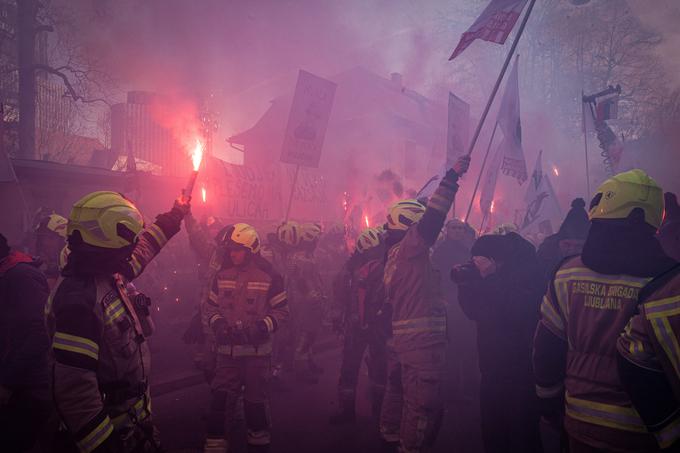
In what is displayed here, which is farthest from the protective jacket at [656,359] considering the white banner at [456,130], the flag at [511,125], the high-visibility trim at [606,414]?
the white banner at [456,130]

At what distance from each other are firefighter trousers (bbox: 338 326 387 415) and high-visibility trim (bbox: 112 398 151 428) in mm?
2986

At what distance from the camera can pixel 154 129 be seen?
36.4 metres

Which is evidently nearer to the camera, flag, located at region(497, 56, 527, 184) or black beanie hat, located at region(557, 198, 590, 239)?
black beanie hat, located at region(557, 198, 590, 239)

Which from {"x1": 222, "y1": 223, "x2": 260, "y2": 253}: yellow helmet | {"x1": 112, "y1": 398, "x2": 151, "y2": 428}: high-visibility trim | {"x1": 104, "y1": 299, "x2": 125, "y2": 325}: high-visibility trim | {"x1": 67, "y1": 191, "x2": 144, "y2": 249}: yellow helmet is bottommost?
{"x1": 112, "y1": 398, "x2": 151, "y2": 428}: high-visibility trim

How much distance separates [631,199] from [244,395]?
3.57 m

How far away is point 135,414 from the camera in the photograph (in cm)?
277

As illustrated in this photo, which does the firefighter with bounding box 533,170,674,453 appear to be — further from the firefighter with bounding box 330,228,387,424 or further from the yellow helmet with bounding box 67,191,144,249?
the firefighter with bounding box 330,228,387,424

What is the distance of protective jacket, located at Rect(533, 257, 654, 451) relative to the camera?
230 cm

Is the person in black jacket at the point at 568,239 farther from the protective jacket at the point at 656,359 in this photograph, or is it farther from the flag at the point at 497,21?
the protective jacket at the point at 656,359

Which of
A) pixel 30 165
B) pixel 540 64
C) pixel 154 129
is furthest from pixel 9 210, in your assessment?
pixel 540 64

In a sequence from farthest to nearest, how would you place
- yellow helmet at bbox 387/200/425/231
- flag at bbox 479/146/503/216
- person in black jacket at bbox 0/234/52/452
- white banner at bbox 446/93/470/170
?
flag at bbox 479/146/503/216 < white banner at bbox 446/93/470/170 < yellow helmet at bbox 387/200/425/231 < person in black jacket at bbox 0/234/52/452

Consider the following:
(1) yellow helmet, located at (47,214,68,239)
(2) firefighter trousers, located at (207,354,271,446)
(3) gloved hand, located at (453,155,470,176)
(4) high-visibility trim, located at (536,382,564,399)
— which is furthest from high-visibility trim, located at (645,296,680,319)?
(1) yellow helmet, located at (47,214,68,239)

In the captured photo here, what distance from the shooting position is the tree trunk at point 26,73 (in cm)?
1692

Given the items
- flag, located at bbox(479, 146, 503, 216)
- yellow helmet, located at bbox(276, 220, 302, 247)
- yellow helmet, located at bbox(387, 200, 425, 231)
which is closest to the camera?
yellow helmet, located at bbox(387, 200, 425, 231)
